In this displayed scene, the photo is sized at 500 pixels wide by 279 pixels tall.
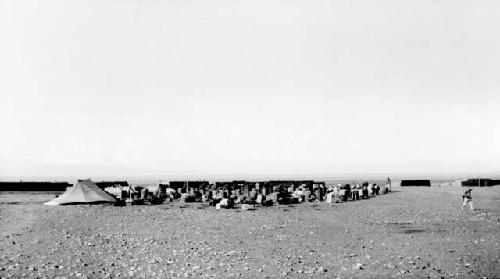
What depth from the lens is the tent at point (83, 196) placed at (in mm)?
45094

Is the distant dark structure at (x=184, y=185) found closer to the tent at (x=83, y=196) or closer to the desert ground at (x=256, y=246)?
the tent at (x=83, y=196)

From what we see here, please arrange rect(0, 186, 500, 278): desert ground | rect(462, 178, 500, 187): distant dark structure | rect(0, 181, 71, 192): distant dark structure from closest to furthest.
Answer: rect(0, 186, 500, 278): desert ground < rect(0, 181, 71, 192): distant dark structure < rect(462, 178, 500, 187): distant dark structure

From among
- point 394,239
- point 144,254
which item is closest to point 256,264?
point 144,254

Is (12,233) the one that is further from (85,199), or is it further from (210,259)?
(85,199)

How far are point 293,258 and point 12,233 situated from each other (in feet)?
48.2

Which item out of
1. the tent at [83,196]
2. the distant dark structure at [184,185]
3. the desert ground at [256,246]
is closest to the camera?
the desert ground at [256,246]

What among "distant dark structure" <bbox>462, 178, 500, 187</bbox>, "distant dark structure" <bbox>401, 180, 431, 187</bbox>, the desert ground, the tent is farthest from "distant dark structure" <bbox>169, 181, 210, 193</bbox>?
"distant dark structure" <bbox>462, 178, 500, 187</bbox>

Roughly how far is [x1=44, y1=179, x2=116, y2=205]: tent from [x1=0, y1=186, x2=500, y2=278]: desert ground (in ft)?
41.9

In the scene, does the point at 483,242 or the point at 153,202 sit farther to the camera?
the point at 153,202

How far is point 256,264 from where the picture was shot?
15867mm

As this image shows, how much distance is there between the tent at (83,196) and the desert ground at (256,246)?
1278 cm

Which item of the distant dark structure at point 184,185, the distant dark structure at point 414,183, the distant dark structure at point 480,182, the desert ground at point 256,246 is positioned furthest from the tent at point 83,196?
the distant dark structure at point 480,182

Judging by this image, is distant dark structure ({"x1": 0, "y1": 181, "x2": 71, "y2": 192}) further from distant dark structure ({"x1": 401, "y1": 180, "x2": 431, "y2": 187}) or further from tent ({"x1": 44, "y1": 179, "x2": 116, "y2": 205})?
distant dark structure ({"x1": 401, "y1": 180, "x2": 431, "y2": 187})

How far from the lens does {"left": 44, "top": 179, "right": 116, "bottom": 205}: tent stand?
45094mm
